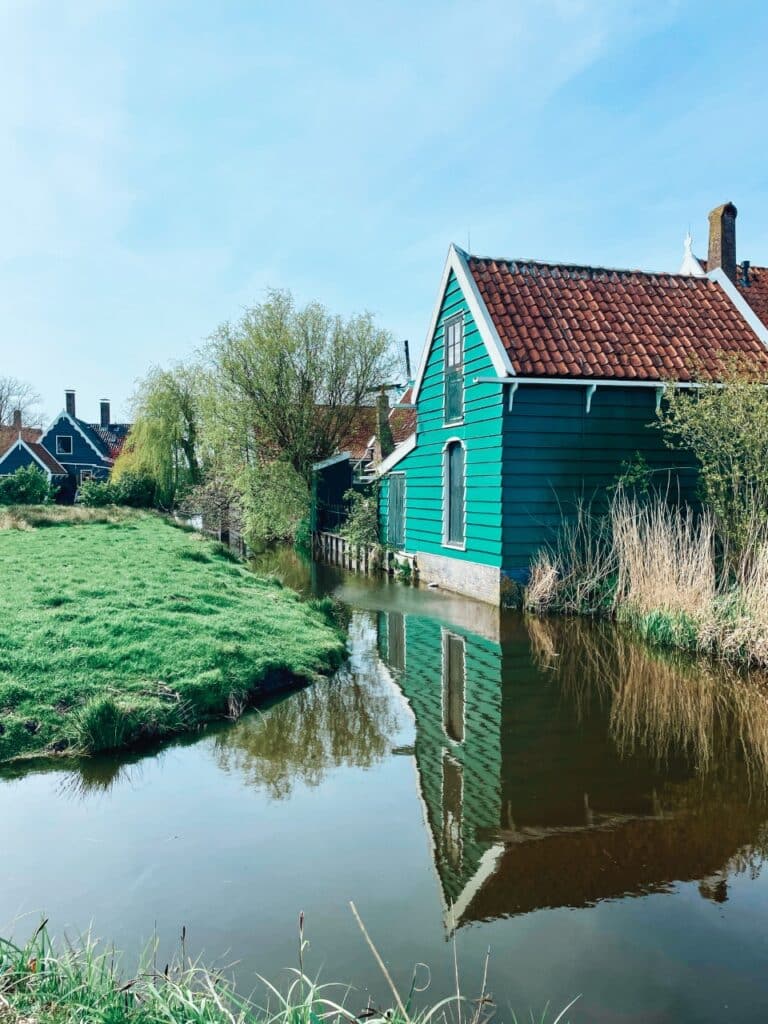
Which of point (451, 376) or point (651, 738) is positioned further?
point (451, 376)

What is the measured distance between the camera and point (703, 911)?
3779 mm

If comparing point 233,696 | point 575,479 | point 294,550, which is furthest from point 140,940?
point 294,550

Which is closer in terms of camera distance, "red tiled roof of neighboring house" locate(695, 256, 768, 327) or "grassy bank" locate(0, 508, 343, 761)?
"grassy bank" locate(0, 508, 343, 761)

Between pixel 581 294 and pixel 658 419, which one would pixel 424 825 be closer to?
pixel 658 419

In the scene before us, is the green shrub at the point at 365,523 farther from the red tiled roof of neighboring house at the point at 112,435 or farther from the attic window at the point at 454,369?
the red tiled roof of neighboring house at the point at 112,435

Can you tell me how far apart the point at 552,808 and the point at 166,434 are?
3336 centimetres

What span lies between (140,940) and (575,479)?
35.0 feet

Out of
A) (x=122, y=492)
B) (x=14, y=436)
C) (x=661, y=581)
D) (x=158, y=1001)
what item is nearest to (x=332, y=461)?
(x=122, y=492)

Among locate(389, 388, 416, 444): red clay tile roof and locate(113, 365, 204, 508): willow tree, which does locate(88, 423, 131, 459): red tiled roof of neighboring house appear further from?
locate(389, 388, 416, 444): red clay tile roof

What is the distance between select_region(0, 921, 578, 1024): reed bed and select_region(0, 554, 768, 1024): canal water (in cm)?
12

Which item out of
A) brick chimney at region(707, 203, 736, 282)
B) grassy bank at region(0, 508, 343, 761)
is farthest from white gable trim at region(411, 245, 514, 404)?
brick chimney at region(707, 203, 736, 282)

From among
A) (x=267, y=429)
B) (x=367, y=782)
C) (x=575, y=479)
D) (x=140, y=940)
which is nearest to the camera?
(x=140, y=940)

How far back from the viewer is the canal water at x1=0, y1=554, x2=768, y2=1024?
3393 mm

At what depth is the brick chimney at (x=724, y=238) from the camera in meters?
15.5
